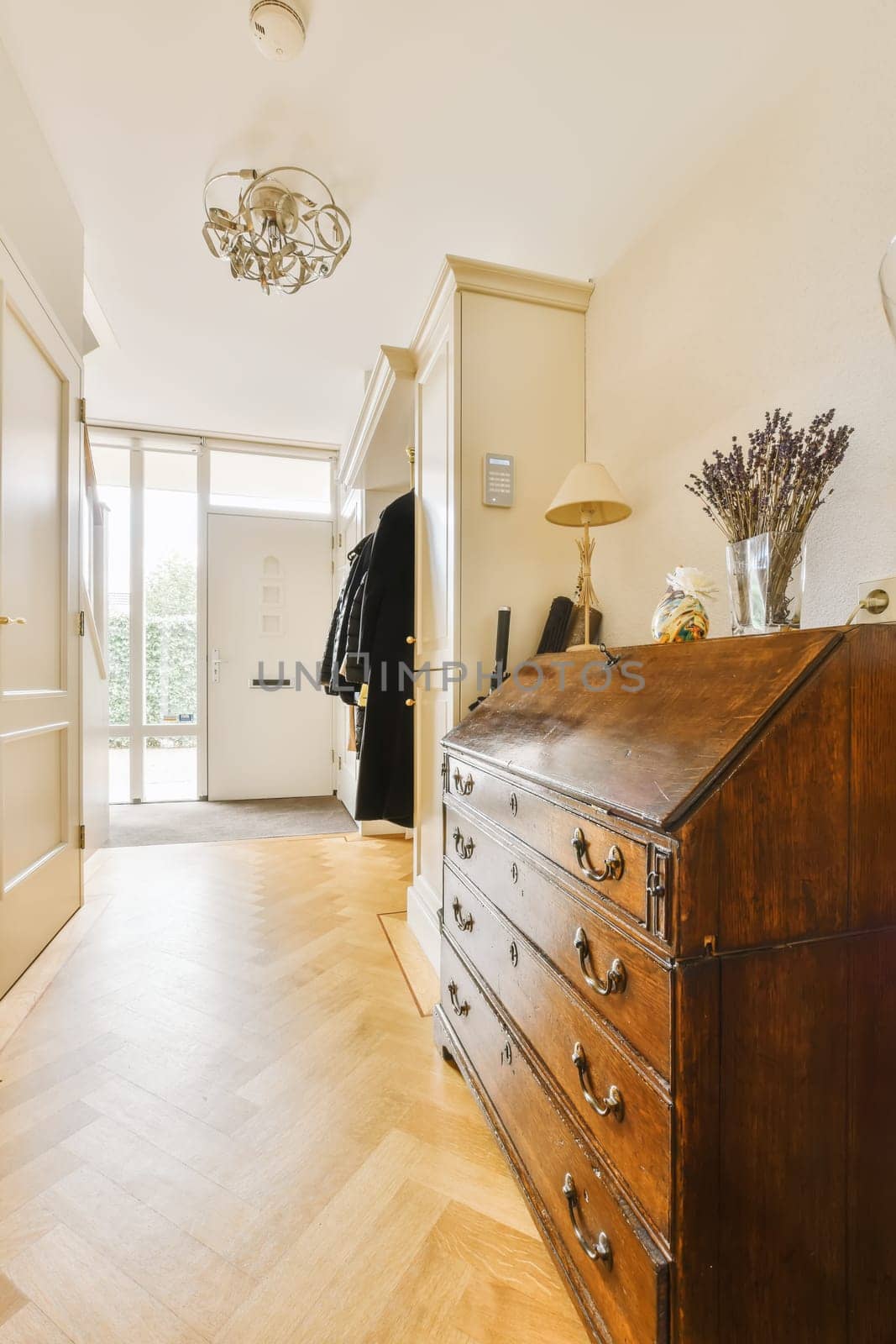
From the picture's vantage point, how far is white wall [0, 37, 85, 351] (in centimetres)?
170

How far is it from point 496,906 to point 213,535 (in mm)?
4139

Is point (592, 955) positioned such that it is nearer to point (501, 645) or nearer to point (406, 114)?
point (501, 645)

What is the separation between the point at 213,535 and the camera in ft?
14.9

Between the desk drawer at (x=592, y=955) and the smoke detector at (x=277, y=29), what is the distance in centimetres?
202

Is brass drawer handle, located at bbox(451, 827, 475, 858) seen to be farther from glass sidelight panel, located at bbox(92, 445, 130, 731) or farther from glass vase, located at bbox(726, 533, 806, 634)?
glass sidelight panel, located at bbox(92, 445, 130, 731)

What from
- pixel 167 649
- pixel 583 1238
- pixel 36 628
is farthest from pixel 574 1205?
pixel 167 649

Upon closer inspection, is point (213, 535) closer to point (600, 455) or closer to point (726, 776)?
point (600, 455)

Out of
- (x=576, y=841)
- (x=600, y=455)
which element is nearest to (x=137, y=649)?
(x=600, y=455)

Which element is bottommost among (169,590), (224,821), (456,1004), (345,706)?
(224,821)

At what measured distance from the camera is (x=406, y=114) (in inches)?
69.5

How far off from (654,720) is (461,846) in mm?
673

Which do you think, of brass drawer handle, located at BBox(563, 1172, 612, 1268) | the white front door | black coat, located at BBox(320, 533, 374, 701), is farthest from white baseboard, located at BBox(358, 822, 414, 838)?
brass drawer handle, located at BBox(563, 1172, 612, 1268)

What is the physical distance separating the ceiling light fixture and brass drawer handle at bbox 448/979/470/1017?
246 cm

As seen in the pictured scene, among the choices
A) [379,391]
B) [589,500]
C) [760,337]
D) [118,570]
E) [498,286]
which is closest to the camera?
[760,337]
